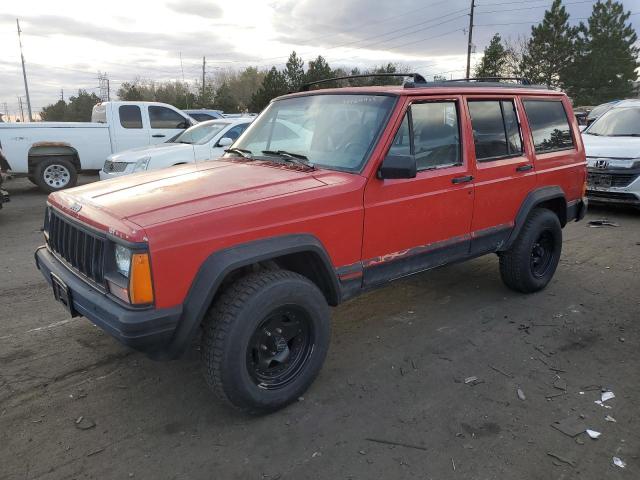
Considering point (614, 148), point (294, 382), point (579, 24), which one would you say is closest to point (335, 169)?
point (294, 382)

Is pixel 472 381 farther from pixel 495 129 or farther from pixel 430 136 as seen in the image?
pixel 495 129

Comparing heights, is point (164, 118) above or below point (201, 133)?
above

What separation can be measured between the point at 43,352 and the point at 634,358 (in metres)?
4.34

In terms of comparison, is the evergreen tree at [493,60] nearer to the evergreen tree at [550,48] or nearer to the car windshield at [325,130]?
the evergreen tree at [550,48]

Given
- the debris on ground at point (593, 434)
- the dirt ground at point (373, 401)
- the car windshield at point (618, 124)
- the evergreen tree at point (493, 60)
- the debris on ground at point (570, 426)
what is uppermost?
the evergreen tree at point (493, 60)

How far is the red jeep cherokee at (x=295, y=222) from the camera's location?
2.58m

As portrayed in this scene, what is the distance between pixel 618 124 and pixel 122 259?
9.54 metres

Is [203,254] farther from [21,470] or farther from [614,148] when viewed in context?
[614,148]

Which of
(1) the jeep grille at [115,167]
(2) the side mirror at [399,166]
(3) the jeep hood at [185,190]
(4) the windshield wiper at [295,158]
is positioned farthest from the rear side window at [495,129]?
(1) the jeep grille at [115,167]

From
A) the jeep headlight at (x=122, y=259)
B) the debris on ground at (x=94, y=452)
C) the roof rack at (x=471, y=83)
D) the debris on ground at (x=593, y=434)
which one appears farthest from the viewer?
the roof rack at (x=471, y=83)

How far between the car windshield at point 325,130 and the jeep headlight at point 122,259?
1.44 m

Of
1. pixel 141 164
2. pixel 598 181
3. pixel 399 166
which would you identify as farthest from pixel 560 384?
pixel 141 164

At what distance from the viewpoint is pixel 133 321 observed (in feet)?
8.02

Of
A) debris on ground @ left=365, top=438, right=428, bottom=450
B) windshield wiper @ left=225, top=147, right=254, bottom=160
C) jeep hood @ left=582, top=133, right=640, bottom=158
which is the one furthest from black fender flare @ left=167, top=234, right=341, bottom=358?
jeep hood @ left=582, top=133, right=640, bottom=158
